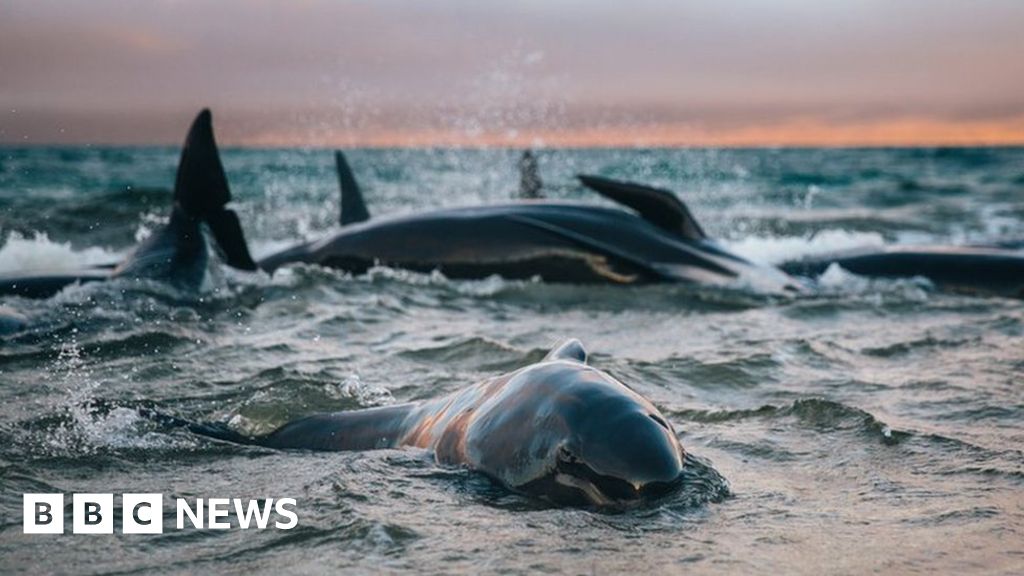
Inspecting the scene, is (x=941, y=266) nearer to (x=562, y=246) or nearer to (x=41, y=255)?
(x=562, y=246)

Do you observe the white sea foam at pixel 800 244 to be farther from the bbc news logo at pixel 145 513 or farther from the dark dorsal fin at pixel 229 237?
the bbc news logo at pixel 145 513

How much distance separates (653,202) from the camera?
32.4 feet

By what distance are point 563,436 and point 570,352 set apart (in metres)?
0.67

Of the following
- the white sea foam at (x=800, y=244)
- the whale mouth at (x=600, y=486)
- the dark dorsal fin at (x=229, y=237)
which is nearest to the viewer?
the whale mouth at (x=600, y=486)

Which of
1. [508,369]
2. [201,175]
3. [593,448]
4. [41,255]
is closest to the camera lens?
[593,448]

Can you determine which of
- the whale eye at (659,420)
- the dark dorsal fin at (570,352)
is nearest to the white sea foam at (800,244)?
the dark dorsal fin at (570,352)

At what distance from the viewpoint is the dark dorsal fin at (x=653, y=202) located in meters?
9.70

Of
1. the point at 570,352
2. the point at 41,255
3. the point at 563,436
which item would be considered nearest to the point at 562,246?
the point at 570,352

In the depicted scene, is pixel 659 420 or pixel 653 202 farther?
pixel 653 202

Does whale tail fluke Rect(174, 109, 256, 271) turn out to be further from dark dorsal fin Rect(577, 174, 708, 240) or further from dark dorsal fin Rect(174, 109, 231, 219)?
dark dorsal fin Rect(577, 174, 708, 240)

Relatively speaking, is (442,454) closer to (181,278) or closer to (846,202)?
(181,278)

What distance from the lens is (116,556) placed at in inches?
140

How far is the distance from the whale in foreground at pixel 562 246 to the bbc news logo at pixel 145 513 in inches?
231

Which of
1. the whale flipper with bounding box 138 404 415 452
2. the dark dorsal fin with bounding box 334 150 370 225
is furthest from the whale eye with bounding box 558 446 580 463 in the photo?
the dark dorsal fin with bounding box 334 150 370 225
